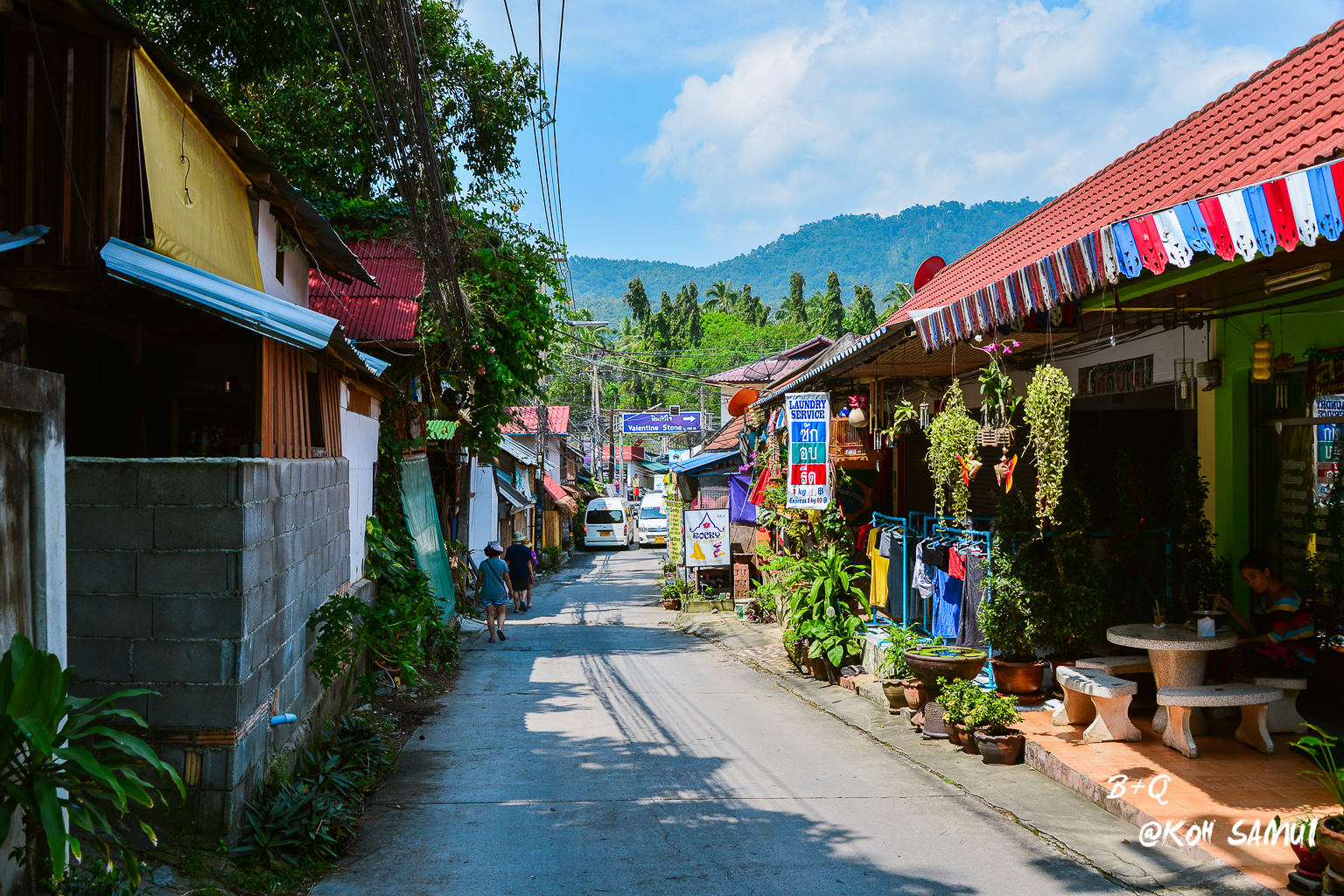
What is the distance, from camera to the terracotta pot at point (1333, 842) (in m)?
4.34

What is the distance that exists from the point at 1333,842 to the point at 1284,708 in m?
3.07

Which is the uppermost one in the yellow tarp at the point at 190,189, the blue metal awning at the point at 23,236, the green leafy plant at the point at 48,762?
the yellow tarp at the point at 190,189

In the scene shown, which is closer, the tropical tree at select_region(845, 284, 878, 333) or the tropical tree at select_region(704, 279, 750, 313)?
the tropical tree at select_region(845, 284, 878, 333)

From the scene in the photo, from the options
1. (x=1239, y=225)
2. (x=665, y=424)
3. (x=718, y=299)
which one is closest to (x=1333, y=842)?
(x=1239, y=225)

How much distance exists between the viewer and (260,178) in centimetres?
766

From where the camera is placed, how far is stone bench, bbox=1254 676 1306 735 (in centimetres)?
687

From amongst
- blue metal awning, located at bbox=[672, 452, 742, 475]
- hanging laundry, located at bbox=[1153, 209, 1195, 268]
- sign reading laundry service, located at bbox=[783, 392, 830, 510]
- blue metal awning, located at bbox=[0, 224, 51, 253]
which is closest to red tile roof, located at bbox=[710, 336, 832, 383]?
blue metal awning, located at bbox=[672, 452, 742, 475]

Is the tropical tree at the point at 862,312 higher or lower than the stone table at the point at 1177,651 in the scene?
higher

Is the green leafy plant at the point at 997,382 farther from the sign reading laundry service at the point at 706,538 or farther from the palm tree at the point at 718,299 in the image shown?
the palm tree at the point at 718,299

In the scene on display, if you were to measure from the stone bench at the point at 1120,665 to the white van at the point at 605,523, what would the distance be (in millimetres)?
41787

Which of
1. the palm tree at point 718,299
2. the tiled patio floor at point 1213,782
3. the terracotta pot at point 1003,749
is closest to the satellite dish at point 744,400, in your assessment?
the terracotta pot at point 1003,749

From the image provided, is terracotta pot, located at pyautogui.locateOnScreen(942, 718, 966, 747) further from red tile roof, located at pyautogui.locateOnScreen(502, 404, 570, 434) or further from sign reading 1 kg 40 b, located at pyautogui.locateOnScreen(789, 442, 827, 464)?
red tile roof, located at pyautogui.locateOnScreen(502, 404, 570, 434)

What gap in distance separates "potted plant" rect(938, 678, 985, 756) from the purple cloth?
555 inches

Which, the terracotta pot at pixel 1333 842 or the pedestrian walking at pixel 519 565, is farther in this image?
the pedestrian walking at pixel 519 565
